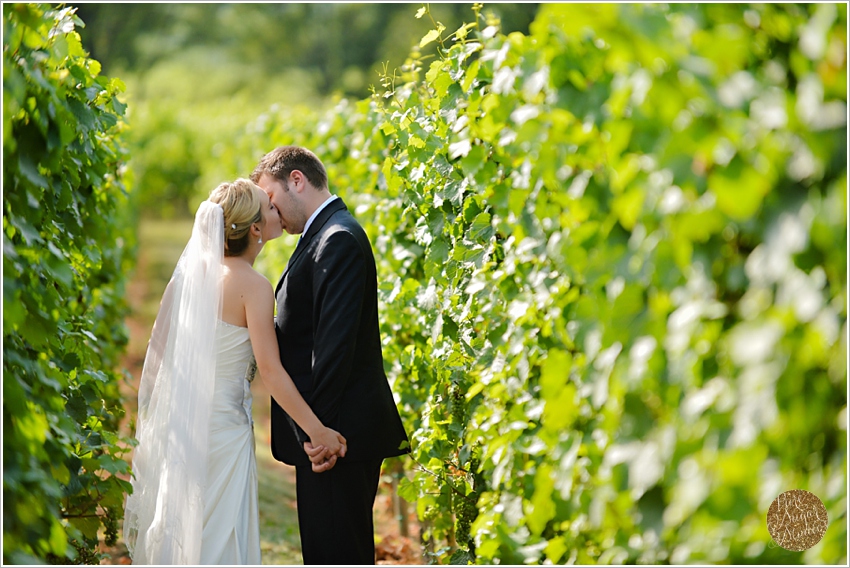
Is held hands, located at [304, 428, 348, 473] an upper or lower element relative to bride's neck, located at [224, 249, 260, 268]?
lower

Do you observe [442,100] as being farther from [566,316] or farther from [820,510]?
[820,510]

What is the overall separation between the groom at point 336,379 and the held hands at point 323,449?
0.21 feet

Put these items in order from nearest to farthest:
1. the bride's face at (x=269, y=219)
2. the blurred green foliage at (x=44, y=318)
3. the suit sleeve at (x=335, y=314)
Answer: the blurred green foliage at (x=44, y=318) → the suit sleeve at (x=335, y=314) → the bride's face at (x=269, y=219)

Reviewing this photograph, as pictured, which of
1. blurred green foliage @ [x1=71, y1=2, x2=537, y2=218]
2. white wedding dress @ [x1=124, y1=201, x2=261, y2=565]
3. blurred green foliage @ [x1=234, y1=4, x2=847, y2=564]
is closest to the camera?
blurred green foliage @ [x1=234, y1=4, x2=847, y2=564]

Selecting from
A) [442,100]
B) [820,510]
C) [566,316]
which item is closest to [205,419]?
[442,100]

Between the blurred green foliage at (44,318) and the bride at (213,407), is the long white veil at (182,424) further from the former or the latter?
the blurred green foliage at (44,318)

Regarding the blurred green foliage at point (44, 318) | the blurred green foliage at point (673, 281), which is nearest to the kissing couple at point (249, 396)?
the blurred green foliage at point (44, 318)

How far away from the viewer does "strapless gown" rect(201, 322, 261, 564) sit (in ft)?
12.3

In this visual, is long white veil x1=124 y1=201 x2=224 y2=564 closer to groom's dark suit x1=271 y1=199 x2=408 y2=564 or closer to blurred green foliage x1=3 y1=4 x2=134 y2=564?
blurred green foliage x1=3 y1=4 x2=134 y2=564

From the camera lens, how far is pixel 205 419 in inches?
149

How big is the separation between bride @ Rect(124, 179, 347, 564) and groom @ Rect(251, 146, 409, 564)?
11 cm

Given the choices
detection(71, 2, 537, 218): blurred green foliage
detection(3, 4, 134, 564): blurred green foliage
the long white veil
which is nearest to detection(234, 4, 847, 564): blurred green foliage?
detection(3, 4, 134, 564): blurred green foliage

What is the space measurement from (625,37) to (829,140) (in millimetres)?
459

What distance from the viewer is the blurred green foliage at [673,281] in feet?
5.09
